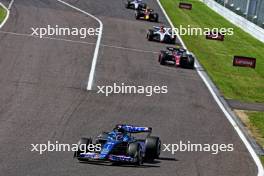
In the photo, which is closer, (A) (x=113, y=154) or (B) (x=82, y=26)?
(A) (x=113, y=154)

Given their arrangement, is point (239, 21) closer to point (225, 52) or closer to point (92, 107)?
point (225, 52)

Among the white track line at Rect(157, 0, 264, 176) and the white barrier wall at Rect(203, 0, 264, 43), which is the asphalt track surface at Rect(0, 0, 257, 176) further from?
the white barrier wall at Rect(203, 0, 264, 43)

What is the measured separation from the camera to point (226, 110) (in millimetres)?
28047

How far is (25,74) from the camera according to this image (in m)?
30.0

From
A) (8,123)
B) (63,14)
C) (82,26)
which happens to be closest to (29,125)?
(8,123)

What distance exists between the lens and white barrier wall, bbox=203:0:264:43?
51.0 m

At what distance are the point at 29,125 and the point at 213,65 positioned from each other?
1787 centimetres

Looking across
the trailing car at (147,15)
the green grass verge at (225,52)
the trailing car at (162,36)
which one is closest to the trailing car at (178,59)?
the green grass verge at (225,52)

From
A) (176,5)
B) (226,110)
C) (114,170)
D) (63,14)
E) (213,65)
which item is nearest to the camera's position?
(114,170)

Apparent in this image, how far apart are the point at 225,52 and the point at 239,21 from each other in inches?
547

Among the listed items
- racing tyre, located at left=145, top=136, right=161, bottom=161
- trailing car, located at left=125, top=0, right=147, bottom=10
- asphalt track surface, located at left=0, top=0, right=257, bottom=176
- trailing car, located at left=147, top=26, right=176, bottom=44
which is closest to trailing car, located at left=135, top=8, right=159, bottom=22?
trailing car, located at left=125, top=0, right=147, bottom=10

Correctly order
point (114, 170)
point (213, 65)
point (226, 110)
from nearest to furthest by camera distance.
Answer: point (114, 170) < point (226, 110) < point (213, 65)

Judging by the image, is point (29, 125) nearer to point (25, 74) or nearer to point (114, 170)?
point (114, 170)

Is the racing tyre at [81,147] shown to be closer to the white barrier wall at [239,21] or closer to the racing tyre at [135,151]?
the racing tyre at [135,151]
